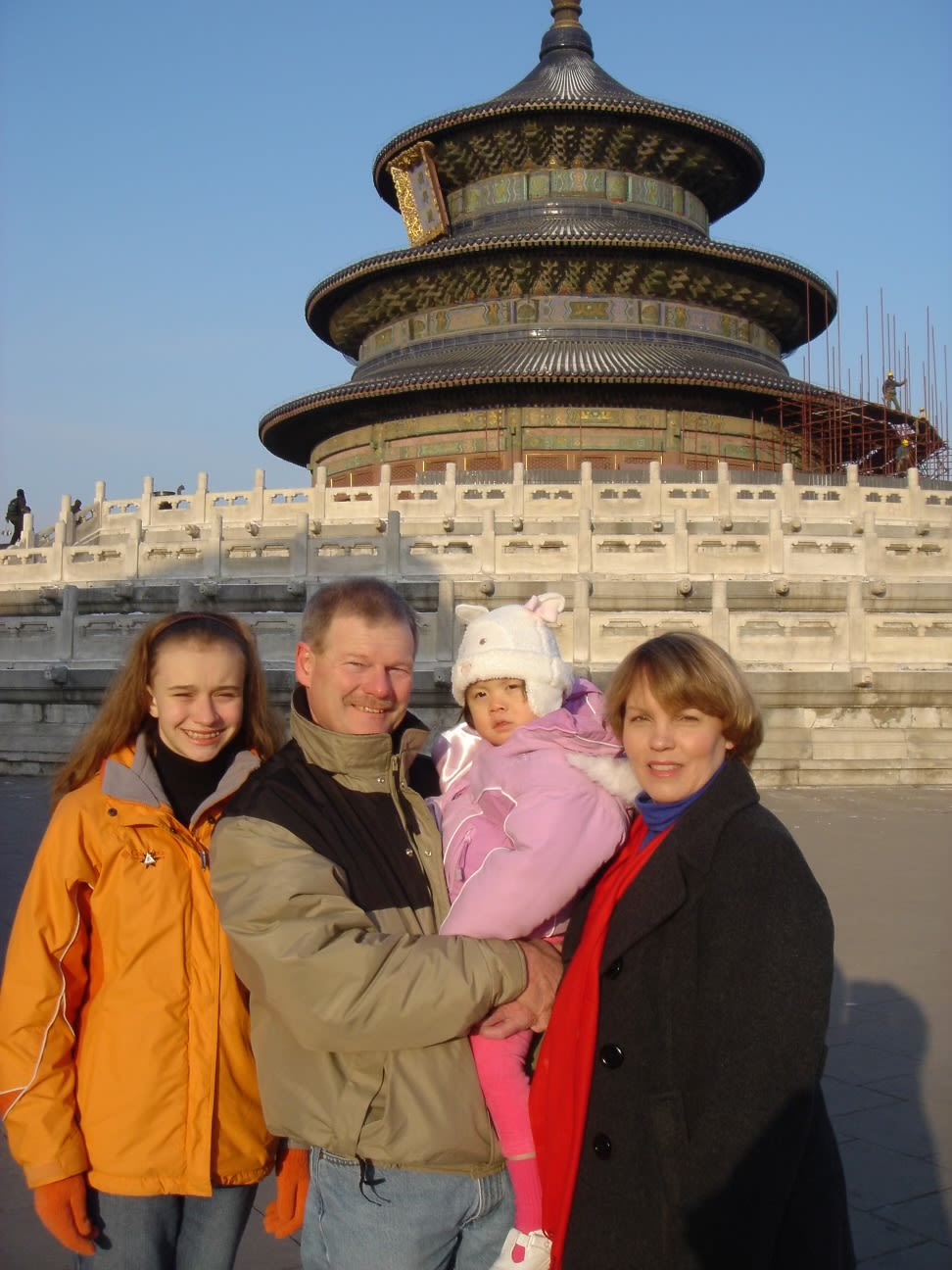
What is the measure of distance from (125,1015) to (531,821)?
35.2 inches

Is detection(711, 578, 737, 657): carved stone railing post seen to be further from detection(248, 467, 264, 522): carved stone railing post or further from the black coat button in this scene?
the black coat button

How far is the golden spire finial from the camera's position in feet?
110

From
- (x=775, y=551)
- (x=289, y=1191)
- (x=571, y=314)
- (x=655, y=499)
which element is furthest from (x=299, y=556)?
(x=571, y=314)

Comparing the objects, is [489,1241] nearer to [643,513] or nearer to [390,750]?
[390,750]

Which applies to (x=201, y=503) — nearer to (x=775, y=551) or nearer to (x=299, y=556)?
(x=299, y=556)

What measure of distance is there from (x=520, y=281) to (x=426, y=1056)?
2732 cm

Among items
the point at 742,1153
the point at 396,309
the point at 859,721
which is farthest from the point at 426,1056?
the point at 396,309

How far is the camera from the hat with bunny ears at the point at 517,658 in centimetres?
265

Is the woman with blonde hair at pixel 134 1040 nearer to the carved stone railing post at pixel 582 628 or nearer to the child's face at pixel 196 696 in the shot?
the child's face at pixel 196 696

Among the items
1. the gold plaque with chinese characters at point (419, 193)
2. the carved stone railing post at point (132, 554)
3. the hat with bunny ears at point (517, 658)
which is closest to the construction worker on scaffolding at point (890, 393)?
the gold plaque with chinese characters at point (419, 193)

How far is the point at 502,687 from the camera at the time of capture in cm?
270

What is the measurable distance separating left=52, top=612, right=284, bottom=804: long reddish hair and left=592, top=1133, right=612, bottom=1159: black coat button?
1.08m

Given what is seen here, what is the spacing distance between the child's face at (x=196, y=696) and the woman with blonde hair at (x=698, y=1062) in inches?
35.4

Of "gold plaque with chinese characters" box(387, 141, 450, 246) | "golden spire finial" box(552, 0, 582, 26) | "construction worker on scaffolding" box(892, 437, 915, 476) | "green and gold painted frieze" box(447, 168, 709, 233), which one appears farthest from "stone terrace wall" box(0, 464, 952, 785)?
"golden spire finial" box(552, 0, 582, 26)
